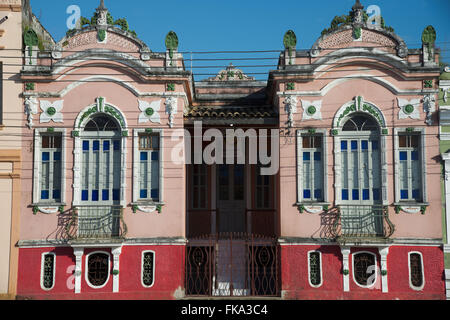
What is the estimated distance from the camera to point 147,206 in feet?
54.9

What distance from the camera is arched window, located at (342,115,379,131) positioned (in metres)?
17.2

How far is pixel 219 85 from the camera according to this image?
21.4m

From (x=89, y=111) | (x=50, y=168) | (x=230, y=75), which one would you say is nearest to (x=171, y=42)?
(x=89, y=111)

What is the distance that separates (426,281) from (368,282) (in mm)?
1666

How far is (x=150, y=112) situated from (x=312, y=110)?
16.3ft

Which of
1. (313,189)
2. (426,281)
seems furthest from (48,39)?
(426,281)

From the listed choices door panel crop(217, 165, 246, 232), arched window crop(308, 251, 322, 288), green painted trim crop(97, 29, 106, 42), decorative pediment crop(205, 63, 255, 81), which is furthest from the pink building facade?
decorative pediment crop(205, 63, 255, 81)

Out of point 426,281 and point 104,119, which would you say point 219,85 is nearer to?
point 104,119

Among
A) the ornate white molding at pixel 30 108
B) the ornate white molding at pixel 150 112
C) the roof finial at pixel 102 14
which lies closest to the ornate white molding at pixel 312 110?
the ornate white molding at pixel 150 112

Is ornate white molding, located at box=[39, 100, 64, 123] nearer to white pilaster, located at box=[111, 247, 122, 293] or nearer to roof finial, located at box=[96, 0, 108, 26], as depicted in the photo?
roof finial, located at box=[96, 0, 108, 26]

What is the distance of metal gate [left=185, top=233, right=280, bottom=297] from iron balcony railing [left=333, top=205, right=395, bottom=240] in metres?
2.02

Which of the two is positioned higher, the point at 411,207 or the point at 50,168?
the point at 50,168

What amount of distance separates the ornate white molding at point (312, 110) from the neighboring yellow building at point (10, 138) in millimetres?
8682

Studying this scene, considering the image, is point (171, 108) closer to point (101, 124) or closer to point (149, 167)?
point (149, 167)
